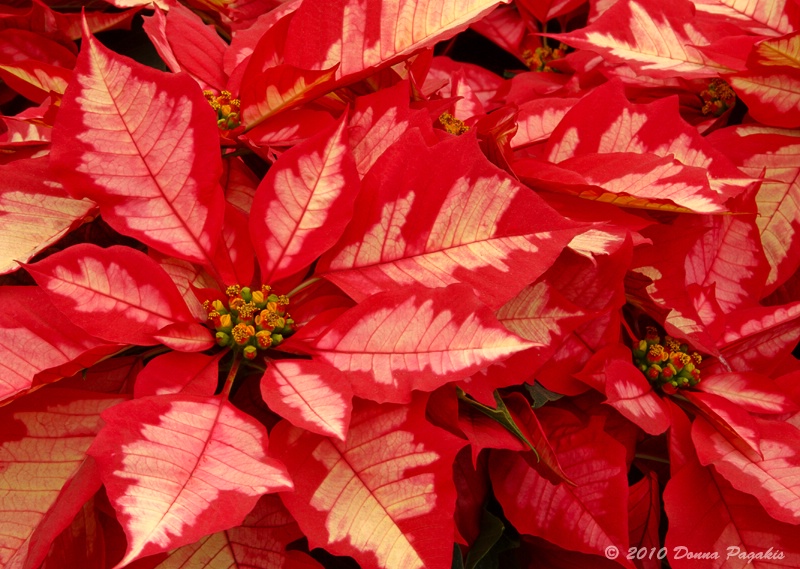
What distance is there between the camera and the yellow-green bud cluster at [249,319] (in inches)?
17.2

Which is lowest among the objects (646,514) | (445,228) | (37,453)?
(646,514)

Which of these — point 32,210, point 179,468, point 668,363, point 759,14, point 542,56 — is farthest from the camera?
point 542,56

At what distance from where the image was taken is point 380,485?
0.41 m

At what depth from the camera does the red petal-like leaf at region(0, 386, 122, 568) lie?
41 centimetres

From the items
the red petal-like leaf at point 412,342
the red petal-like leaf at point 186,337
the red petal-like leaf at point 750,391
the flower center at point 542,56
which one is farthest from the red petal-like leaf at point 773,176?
the red petal-like leaf at point 186,337

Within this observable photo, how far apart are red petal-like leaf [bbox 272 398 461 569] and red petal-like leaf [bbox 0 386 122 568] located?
0.37 feet

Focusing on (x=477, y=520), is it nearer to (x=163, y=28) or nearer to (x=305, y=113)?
(x=305, y=113)

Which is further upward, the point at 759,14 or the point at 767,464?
the point at 759,14

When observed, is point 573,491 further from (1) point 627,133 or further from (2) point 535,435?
(1) point 627,133

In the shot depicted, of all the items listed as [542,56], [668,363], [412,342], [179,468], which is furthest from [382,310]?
[542,56]

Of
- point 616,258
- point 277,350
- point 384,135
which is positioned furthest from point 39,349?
point 616,258

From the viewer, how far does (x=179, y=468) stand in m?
0.36

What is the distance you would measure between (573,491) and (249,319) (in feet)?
0.83

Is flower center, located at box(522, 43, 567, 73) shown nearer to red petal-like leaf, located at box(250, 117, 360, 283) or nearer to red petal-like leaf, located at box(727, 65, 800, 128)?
red petal-like leaf, located at box(727, 65, 800, 128)
